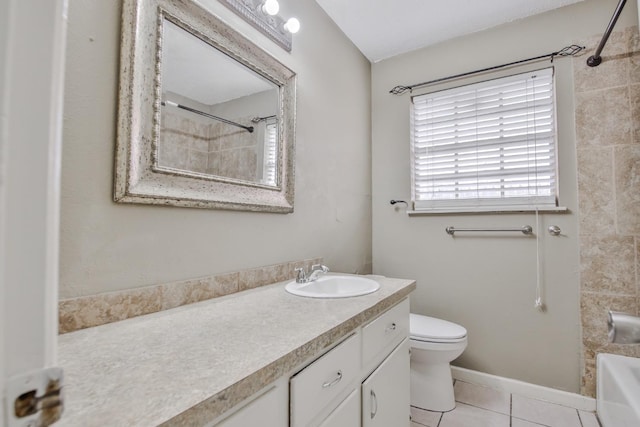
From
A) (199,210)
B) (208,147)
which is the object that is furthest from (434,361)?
(208,147)

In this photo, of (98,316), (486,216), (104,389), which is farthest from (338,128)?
(104,389)

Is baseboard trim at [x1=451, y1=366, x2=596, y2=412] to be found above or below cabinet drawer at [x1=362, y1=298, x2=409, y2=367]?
below

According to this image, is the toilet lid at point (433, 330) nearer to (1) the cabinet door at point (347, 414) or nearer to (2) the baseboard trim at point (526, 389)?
(2) the baseboard trim at point (526, 389)

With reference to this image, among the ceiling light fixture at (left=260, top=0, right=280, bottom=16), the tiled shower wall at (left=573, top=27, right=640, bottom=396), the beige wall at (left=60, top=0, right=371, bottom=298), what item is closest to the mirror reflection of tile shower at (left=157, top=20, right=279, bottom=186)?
the beige wall at (left=60, top=0, right=371, bottom=298)

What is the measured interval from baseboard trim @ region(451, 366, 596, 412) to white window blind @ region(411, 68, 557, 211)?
1.08 m

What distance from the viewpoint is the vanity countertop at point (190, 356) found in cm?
45

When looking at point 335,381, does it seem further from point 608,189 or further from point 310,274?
point 608,189

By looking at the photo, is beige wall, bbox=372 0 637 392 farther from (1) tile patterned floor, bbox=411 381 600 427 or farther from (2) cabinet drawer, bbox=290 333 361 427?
(2) cabinet drawer, bbox=290 333 361 427

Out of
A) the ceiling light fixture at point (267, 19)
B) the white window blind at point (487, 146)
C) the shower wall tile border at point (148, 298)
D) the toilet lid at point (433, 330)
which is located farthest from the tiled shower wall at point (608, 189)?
the shower wall tile border at point (148, 298)

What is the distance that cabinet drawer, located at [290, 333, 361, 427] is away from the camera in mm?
694

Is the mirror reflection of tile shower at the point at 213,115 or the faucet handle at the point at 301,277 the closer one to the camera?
the mirror reflection of tile shower at the point at 213,115

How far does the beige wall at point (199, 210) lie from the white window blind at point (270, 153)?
18 cm

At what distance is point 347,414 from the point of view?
2.92ft

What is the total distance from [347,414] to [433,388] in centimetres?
111
